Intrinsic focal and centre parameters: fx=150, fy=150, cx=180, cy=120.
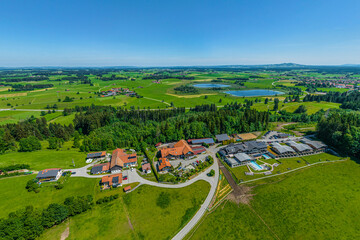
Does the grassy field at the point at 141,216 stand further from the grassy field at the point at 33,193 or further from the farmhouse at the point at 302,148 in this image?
the farmhouse at the point at 302,148

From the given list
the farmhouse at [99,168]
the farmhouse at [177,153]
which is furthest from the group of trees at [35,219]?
the farmhouse at [177,153]

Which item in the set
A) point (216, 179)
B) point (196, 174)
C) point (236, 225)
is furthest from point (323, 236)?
point (196, 174)

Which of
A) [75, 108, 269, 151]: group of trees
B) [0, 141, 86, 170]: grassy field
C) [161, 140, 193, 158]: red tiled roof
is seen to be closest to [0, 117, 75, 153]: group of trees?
[0, 141, 86, 170]: grassy field

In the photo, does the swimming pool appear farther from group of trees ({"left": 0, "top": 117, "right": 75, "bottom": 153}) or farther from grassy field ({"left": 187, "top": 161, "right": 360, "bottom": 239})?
group of trees ({"left": 0, "top": 117, "right": 75, "bottom": 153})

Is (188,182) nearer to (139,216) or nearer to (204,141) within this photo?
(139,216)

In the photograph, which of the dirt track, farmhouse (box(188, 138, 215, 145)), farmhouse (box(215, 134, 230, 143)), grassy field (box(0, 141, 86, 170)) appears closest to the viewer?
the dirt track

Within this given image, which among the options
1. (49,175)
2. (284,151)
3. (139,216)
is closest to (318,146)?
(284,151)

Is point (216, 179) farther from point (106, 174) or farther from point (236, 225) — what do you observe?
point (106, 174)
